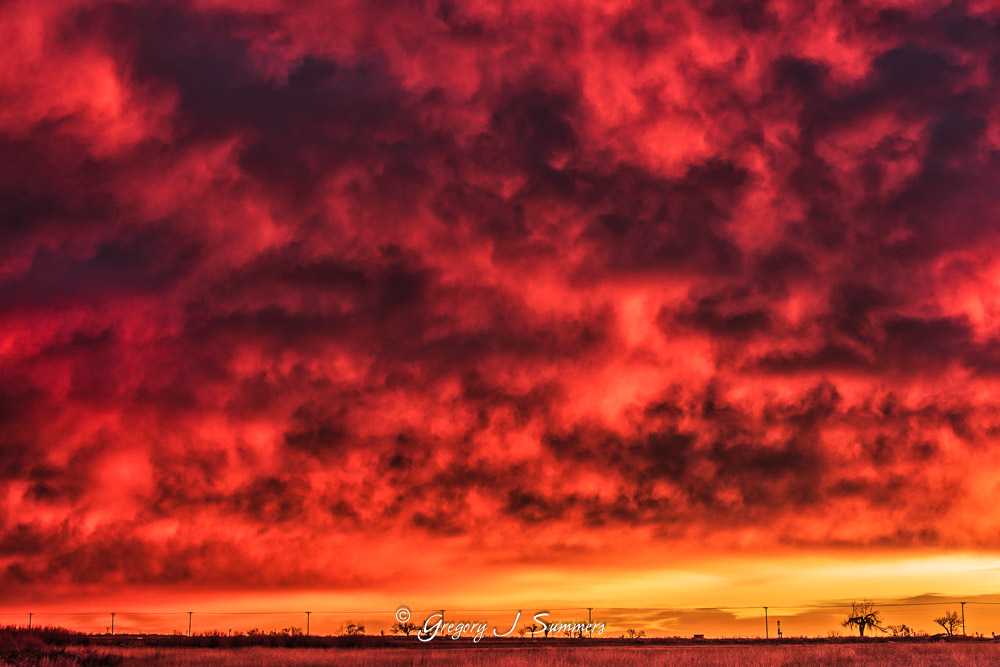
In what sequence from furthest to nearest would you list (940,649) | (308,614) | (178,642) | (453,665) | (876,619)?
(876,619), (308,614), (178,642), (940,649), (453,665)

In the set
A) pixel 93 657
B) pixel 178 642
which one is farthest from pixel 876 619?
pixel 93 657

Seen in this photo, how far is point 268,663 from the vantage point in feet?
162

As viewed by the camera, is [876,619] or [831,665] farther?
[876,619]

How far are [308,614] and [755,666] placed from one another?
66.8 metres

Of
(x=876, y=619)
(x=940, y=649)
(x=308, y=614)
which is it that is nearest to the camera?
(x=940, y=649)

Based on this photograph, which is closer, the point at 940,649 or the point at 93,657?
the point at 93,657

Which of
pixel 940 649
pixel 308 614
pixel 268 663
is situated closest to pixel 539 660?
pixel 268 663

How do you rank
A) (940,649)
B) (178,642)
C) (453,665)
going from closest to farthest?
(453,665) < (940,649) < (178,642)

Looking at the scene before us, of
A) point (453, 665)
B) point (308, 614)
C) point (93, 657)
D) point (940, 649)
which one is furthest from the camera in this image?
point (308, 614)

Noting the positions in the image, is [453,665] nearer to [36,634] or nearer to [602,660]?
[602,660]

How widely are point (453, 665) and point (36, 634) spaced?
23.9 m

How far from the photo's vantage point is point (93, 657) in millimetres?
44875

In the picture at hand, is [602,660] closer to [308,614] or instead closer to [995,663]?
[995,663]

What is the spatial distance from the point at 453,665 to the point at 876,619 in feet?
315
